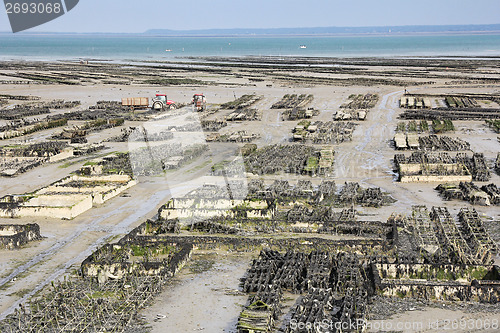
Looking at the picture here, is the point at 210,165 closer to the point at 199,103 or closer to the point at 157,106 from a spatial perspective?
the point at 157,106

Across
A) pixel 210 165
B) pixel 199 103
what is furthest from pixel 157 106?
pixel 210 165

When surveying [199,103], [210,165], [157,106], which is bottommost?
[210,165]

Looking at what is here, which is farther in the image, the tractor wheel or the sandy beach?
the tractor wheel

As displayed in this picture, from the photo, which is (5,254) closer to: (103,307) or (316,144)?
(103,307)

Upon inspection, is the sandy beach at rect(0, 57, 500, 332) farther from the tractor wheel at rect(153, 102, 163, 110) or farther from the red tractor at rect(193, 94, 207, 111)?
the tractor wheel at rect(153, 102, 163, 110)

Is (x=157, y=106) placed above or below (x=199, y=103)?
above

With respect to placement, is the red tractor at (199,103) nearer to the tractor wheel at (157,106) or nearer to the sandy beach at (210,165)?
the sandy beach at (210,165)

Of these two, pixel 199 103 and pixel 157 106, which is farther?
pixel 199 103

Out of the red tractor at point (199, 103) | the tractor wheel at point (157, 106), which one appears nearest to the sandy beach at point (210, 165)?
the red tractor at point (199, 103)

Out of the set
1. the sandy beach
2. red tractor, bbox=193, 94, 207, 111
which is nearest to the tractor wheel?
the sandy beach

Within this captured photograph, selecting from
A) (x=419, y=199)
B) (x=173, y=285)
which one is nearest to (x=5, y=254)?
(x=173, y=285)

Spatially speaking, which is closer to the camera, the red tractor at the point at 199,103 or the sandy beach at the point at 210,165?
the sandy beach at the point at 210,165

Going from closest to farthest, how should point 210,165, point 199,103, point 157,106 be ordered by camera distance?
1. point 210,165
2. point 157,106
3. point 199,103
